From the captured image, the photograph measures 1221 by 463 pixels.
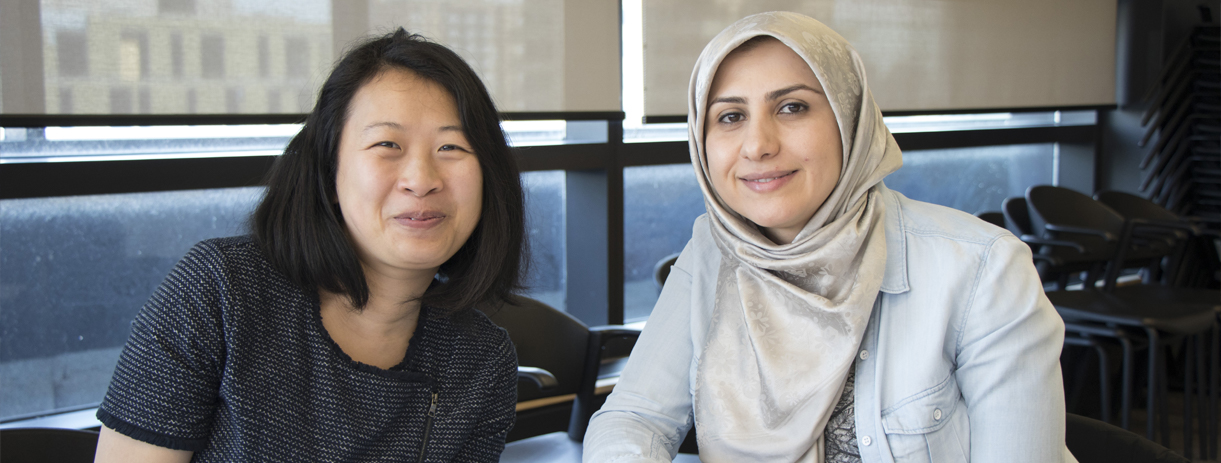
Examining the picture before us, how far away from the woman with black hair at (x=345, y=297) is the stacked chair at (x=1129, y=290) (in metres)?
2.58

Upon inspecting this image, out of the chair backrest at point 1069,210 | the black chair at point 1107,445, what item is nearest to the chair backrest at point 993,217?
the chair backrest at point 1069,210

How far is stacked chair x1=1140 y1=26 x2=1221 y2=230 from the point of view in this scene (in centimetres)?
417

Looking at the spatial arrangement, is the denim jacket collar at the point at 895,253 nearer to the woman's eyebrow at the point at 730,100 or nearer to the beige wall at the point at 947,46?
the woman's eyebrow at the point at 730,100

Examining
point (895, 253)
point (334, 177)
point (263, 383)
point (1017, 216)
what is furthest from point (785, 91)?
point (1017, 216)

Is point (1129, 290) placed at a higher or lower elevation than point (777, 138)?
lower

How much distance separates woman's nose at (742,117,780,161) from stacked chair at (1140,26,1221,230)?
13.0ft

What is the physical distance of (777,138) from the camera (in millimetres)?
1255

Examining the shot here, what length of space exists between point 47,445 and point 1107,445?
168cm

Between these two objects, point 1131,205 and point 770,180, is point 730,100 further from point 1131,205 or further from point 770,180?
point 1131,205

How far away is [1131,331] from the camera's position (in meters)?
3.17

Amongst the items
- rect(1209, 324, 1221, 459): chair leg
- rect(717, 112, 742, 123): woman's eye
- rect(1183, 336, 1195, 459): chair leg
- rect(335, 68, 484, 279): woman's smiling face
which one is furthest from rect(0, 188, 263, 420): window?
rect(1209, 324, 1221, 459): chair leg

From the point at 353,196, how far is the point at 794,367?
2.35ft

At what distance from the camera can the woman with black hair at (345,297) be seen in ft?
3.75

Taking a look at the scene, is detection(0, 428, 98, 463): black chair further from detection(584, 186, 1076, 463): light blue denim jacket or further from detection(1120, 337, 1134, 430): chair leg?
detection(1120, 337, 1134, 430): chair leg
